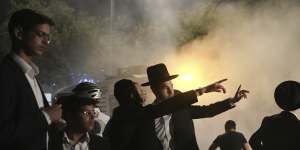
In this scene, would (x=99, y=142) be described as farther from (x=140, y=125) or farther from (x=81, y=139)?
(x=140, y=125)

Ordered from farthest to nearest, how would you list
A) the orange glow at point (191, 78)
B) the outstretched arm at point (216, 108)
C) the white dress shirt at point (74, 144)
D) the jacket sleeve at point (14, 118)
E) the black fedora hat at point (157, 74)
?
the orange glow at point (191, 78)
the black fedora hat at point (157, 74)
the outstretched arm at point (216, 108)
the white dress shirt at point (74, 144)
the jacket sleeve at point (14, 118)

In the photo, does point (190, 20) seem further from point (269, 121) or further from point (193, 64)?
point (269, 121)

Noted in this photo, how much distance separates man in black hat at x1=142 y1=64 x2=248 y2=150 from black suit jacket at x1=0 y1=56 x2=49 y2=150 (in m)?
1.41

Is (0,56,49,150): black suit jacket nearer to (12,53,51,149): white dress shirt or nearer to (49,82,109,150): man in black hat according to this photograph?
(12,53,51,149): white dress shirt

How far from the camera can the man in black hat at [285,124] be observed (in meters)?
4.31

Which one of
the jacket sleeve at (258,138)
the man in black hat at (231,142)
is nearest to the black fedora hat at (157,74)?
the jacket sleeve at (258,138)

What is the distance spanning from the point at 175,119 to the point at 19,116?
1971 millimetres

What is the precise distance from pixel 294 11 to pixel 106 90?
6.26 metres

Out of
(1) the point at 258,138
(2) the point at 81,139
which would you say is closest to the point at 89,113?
(2) the point at 81,139

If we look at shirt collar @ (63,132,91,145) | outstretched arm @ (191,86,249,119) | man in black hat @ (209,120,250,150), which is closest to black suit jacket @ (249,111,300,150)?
outstretched arm @ (191,86,249,119)

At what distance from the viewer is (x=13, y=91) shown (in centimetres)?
280

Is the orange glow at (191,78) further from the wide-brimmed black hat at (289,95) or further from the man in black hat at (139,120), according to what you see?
the man in black hat at (139,120)

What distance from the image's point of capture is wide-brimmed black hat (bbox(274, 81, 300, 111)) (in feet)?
14.2

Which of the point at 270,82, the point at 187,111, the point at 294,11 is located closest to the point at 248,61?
the point at 270,82
